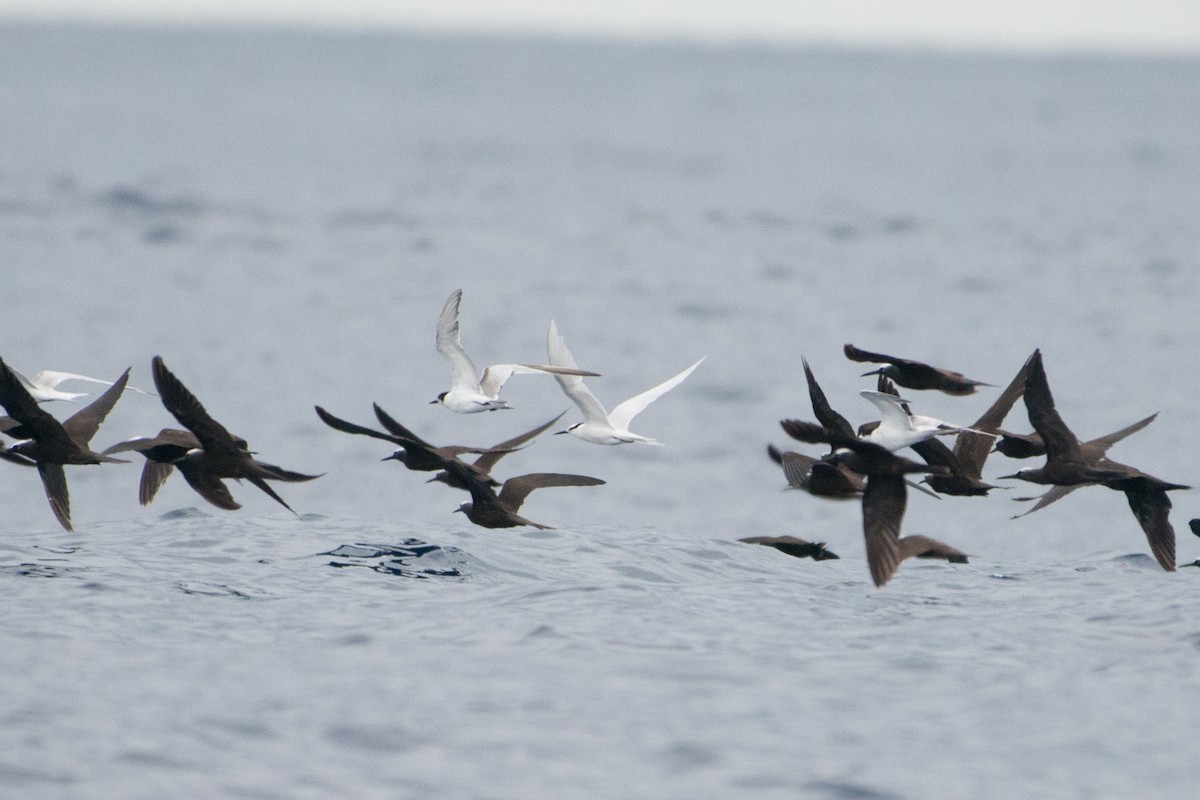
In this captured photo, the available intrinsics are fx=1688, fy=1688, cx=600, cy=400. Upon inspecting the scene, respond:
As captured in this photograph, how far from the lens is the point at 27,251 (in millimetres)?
46969

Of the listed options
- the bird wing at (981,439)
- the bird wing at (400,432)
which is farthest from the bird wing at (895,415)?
the bird wing at (400,432)

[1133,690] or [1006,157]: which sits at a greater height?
[1006,157]

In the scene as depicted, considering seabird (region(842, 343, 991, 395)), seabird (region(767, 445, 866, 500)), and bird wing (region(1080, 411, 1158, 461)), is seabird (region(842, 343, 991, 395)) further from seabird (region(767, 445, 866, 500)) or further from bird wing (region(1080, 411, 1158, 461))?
bird wing (region(1080, 411, 1158, 461))

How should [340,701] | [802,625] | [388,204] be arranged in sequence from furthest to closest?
[388,204] → [802,625] → [340,701]

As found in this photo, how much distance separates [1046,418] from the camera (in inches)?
512

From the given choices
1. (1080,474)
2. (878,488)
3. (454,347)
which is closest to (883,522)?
(878,488)

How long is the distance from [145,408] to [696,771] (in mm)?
20258

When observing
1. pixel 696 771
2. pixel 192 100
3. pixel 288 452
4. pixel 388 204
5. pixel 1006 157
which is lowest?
pixel 696 771

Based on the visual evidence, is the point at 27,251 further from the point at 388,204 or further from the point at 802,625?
the point at 802,625

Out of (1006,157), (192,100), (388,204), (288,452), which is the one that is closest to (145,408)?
(288,452)

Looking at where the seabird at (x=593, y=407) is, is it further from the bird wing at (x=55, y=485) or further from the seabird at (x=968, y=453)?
the bird wing at (x=55, y=485)

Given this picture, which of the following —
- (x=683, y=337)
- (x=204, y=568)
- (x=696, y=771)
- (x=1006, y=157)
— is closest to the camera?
(x=696, y=771)

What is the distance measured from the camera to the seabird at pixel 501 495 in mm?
13758

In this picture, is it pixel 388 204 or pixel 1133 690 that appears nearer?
pixel 1133 690
